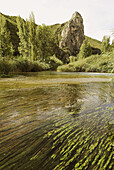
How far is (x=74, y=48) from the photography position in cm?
7438

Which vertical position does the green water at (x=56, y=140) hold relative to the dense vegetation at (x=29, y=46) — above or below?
below

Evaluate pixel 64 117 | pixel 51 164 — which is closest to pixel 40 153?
pixel 51 164

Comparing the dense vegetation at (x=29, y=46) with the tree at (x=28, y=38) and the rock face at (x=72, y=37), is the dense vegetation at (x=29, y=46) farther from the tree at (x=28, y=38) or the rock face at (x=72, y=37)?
the rock face at (x=72, y=37)

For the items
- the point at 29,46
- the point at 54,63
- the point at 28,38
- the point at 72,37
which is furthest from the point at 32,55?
the point at 72,37

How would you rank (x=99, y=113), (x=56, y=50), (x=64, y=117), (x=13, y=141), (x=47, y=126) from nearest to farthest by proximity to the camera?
(x=13, y=141) < (x=47, y=126) < (x=64, y=117) < (x=99, y=113) < (x=56, y=50)

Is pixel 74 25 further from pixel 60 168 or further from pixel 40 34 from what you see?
pixel 60 168

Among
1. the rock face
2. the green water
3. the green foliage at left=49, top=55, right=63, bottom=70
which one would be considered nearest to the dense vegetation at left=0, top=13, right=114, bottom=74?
the green foliage at left=49, top=55, right=63, bottom=70

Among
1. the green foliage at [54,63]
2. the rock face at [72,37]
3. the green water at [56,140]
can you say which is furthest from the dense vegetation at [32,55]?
the rock face at [72,37]

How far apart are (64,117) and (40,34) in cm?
4543

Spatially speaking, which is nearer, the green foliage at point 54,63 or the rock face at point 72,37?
the green foliage at point 54,63

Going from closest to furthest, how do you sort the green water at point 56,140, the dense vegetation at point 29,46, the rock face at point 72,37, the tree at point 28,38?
1. the green water at point 56,140
2. the dense vegetation at point 29,46
3. the tree at point 28,38
4. the rock face at point 72,37

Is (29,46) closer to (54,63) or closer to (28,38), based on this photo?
(28,38)

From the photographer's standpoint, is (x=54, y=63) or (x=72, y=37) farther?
(x=72, y=37)

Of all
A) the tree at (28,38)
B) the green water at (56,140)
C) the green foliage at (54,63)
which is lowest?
the green water at (56,140)
